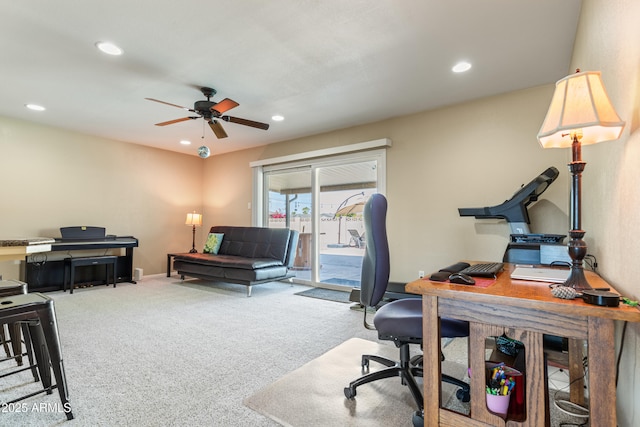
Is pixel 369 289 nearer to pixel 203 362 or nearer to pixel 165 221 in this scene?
pixel 203 362

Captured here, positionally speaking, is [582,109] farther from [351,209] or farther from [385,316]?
[351,209]

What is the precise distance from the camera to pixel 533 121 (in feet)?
10.6

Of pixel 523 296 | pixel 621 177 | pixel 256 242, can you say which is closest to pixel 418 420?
pixel 523 296

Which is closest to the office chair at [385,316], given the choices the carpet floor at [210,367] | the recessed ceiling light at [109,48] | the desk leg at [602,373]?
the carpet floor at [210,367]

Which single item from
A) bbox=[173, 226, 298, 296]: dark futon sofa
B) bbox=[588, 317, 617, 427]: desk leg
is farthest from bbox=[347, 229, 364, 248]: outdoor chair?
bbox=[588, 317, 617, 427]: desk leg

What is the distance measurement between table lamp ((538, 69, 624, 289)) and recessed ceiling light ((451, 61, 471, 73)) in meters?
1.80

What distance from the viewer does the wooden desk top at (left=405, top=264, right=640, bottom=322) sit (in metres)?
0.94

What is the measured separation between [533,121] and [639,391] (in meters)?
2.90

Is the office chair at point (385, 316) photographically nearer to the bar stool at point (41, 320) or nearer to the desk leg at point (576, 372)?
the desk leg at point (576, 372)

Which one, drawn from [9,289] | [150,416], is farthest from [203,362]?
[9,289]

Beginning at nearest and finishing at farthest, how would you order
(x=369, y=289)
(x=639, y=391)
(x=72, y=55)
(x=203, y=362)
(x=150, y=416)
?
(x=639, y=391) → (x=150, y=416) → (x=369, y=289) → (x=203, y=362) → (x=72, y=55)

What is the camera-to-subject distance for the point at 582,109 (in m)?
1.12

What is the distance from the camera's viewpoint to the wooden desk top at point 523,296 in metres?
0.94

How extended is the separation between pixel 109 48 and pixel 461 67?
304cm
